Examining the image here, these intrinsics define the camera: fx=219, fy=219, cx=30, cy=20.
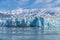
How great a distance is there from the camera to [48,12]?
51906mm

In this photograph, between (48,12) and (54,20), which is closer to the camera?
(54,20)

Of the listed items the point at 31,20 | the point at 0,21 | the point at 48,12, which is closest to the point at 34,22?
the point at 31,20

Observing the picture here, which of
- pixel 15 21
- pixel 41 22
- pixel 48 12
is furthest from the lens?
pixel 48 12

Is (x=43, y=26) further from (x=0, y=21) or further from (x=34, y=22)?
(x=0, y=21)

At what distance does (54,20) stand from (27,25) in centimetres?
470

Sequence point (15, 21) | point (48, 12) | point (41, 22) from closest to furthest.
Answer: point (41, 22), point (15, 21), point (48, 12)

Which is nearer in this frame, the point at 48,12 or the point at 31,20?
the point at 31,20

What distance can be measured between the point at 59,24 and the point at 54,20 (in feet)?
3.77

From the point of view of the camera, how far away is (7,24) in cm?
3750

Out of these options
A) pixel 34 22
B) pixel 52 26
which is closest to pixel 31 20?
pixel 34 22

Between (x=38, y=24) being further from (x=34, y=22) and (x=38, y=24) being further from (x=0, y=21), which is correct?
(x=0, y=21)

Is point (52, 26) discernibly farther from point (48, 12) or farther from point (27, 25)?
point (48, 12)

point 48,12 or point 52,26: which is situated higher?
point 48,12

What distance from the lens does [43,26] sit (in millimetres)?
36062
